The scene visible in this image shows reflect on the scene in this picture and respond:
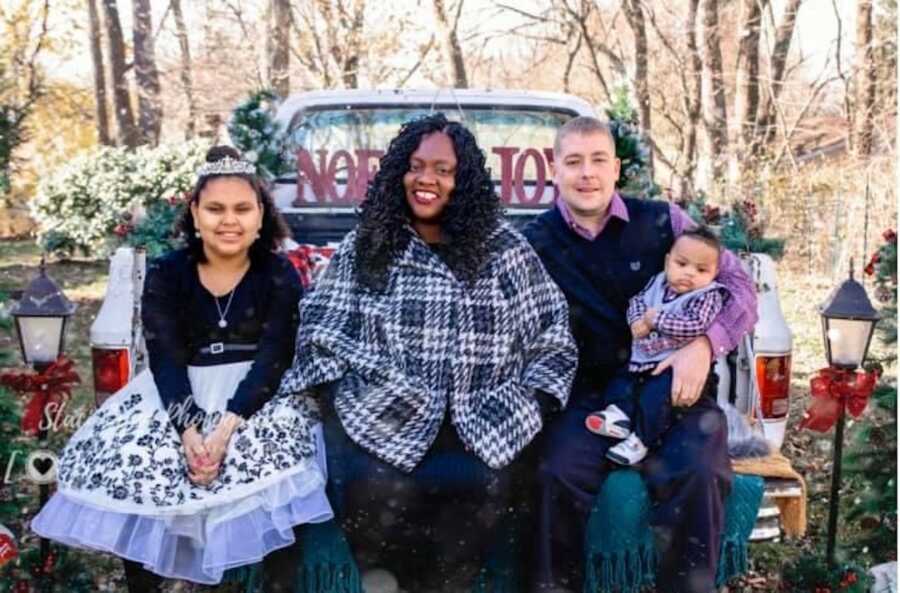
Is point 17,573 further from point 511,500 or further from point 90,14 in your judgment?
point 90,14

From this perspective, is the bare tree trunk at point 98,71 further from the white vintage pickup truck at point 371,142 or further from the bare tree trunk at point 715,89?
the white vintage pickup truck at point 371,142

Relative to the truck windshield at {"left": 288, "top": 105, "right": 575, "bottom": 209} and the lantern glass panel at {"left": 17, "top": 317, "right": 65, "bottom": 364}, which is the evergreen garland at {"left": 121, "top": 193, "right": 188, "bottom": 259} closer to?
the lantern glass panel at {"left": 17, "top": 317, "right": 65, "bottom": 364}

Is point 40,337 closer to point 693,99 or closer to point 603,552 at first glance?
point 603,552

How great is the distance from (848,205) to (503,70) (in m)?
9.87

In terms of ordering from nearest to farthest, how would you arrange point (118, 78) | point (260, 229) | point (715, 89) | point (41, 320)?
point (260, 229)
point (41, 320)
point (715, 89)
point (118, 78)

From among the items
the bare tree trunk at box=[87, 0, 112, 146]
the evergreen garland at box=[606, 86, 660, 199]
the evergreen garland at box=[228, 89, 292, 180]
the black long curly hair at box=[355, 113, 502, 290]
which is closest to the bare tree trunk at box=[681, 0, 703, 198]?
the bare tree trunk at box=[87, 0, 112, 146]

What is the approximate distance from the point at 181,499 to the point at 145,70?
1699cm

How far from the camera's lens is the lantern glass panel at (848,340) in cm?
383

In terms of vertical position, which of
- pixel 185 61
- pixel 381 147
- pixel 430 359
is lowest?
pixel 430 359

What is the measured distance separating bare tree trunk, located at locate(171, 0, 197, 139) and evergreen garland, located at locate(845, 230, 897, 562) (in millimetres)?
18451

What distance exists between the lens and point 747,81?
17109mm

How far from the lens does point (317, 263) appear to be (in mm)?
4375

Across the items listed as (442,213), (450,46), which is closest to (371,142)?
(442,213)

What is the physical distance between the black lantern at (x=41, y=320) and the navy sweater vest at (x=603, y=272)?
1789mm
